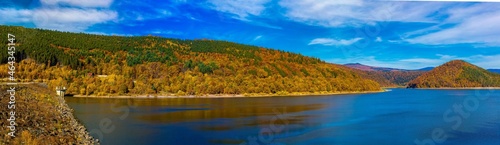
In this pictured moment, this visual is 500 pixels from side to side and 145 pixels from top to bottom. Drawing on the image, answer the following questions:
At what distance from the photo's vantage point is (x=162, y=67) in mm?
33344

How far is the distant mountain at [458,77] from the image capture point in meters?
49.7

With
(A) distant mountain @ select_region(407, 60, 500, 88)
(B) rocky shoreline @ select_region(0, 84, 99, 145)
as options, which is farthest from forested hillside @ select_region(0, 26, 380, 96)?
(A) distant mountain @ select_region(407, 60, 500, 88)

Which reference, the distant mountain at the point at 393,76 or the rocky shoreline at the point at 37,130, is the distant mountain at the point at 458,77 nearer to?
the distant mountain at the point at 393,76

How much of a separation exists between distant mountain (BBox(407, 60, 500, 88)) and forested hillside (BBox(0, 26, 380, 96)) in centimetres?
1703

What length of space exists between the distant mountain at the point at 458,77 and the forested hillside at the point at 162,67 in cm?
1703

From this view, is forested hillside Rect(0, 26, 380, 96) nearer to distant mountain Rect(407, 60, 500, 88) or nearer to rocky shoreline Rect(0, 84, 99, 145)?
rocky shoreline Rect(0, 84, 99, 145)

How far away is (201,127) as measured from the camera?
988cm

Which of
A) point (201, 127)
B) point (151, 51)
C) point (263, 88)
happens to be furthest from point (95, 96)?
point (201, 127)

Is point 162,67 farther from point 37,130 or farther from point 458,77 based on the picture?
point 458,77

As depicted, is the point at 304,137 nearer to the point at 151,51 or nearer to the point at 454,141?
the point at 454,141

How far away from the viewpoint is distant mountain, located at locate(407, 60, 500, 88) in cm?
4968

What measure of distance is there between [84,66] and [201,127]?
24.8 metres

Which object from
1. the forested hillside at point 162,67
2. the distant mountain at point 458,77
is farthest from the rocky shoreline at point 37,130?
the distant mountain at point 458,77

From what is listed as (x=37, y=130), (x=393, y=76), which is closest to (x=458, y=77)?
(x=393, y=76)
